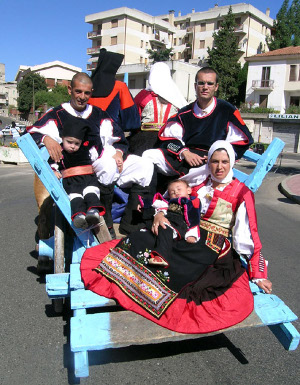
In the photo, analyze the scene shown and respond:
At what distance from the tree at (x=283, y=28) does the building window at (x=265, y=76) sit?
29.2 feet

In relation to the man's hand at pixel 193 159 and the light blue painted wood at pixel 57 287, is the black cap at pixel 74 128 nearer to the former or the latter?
the man's hand at pixel 193 159

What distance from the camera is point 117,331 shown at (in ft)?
7.52

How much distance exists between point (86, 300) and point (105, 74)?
2.66 meters

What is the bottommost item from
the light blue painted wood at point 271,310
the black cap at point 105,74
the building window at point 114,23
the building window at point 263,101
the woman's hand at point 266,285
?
the light blue painted wood at point 271,310

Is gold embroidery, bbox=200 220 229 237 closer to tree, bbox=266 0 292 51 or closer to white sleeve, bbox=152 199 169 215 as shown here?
white sleeve, bbox=152 199 169 215

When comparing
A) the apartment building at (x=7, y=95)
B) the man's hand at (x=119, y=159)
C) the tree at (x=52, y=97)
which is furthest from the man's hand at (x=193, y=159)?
the apartment building at (x=7, y=95)

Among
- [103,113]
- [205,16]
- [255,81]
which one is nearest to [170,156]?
[103,113]

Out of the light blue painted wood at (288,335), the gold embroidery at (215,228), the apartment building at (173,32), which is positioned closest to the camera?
the light blue painted wood at (288,335)

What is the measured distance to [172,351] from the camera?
2852mm

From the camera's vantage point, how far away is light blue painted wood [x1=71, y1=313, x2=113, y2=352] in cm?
214

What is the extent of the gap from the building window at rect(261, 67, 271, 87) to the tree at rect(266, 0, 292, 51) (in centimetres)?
891

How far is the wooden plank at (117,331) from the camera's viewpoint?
85.9 inches

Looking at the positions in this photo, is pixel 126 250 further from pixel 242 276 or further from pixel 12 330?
pixel 12 330

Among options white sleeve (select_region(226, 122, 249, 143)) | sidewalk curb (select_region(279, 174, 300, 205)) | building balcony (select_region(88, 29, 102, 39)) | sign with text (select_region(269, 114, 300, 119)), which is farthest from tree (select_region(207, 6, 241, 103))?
white sleeve (select_region(226, 122, 249, 143))
